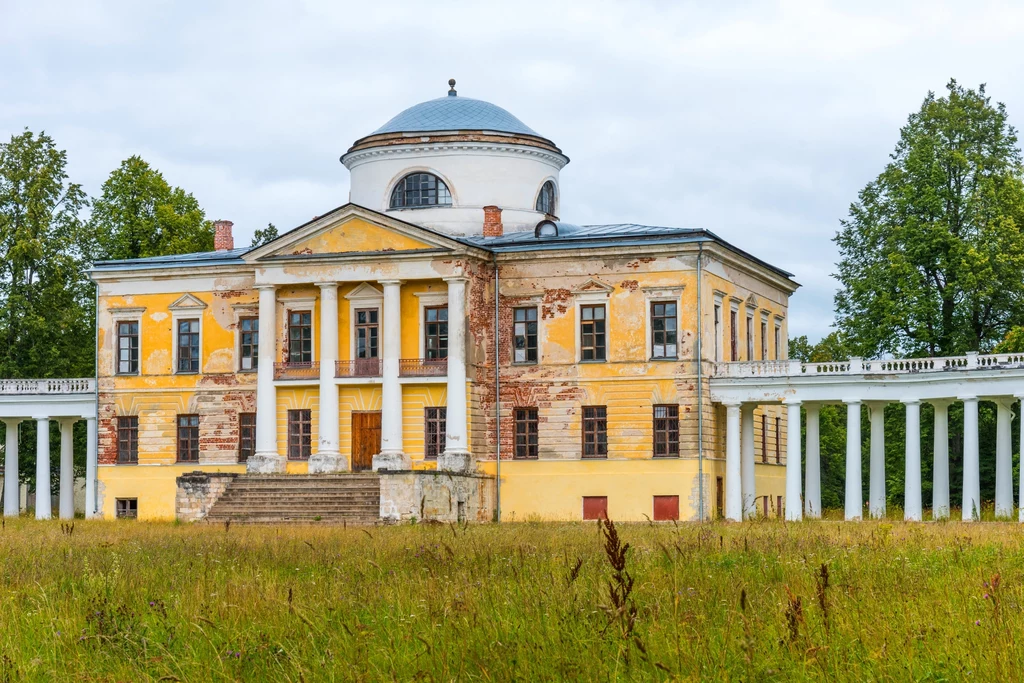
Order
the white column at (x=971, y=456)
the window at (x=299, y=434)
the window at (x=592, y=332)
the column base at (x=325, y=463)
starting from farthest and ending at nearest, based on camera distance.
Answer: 1. the window at (x=299, y=434)
2. the column base at (x=325, y=463)
3. the window at (x=592, y=332)
4. the white column at (x=971, y=456)

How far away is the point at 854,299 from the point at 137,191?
26.8 m

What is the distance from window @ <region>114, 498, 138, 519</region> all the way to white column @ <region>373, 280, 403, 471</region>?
8787 mm

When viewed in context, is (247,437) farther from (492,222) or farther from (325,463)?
(492,222)

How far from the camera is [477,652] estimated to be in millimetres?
9945

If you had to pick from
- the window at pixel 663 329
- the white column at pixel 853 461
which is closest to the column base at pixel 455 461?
the window at pixel 663 329

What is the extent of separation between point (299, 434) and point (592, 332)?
30.2 ft

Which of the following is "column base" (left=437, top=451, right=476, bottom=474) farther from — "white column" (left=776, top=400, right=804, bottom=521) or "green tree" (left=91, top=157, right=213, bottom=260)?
"green tree" (left=91, top=157, right=213, bottom=260)

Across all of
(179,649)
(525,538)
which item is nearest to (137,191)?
(525,538)

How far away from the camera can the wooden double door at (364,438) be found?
140 ft

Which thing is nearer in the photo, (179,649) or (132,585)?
(179,649)

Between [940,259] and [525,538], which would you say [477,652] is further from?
[940,259]

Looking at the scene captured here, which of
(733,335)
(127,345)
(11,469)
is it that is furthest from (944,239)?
(11,469)

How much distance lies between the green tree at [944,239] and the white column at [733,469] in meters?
9.18

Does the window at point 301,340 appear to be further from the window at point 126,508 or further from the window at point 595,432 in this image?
the window at point 595,432
